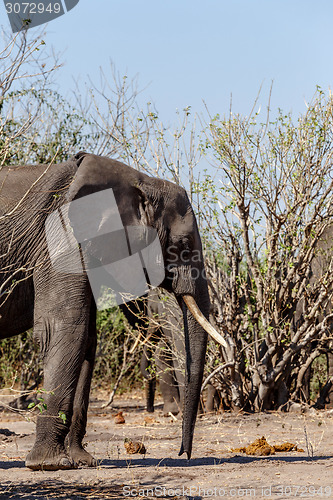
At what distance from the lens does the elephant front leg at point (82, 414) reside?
635cm

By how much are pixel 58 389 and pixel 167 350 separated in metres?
3.78

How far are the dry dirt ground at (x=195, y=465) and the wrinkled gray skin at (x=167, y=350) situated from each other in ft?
2.31

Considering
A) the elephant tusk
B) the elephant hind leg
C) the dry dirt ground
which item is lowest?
Answer: the dry dirt ground

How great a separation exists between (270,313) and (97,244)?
365 centimetres

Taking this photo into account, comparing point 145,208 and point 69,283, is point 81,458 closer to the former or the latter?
point 69,283

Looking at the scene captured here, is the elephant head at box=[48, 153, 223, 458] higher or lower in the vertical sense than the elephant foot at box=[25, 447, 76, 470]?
higher

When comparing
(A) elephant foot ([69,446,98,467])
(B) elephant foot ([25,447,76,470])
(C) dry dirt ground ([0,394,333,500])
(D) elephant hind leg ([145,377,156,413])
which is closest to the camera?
(C) dry dirt ground ([0,394,333,500])

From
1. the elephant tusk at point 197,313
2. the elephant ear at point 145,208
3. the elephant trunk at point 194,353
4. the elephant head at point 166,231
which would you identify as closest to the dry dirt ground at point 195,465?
the elephant trunk at point 194,353

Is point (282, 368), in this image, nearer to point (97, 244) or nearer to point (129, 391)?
point (97, 244)

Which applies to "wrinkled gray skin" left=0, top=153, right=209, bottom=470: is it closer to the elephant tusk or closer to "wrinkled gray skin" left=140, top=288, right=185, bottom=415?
the elephant tusk

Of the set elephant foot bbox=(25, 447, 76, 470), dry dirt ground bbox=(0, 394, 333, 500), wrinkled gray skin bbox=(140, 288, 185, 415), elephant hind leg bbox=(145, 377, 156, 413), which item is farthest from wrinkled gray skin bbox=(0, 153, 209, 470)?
elephant hind leg bbox=(145, 377, 156, 413)

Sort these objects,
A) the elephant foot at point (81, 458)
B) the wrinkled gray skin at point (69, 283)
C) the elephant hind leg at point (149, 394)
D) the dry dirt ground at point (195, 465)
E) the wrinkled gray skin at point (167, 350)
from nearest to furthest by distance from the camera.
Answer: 1. the dry dirt ground at point (195, 465)
2. the wrinkled gray skin at point (69, 283)
3. the elephant foot at point (81, 458)
4. the wrinkled gray skin at point (167, 350)
5. the elephant hind leg at point (149, 394)

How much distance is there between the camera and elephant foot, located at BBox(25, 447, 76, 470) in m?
5.80

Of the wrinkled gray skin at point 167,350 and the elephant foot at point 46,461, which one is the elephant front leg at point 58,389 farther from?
the wrinkled gray skin at point 167,350
